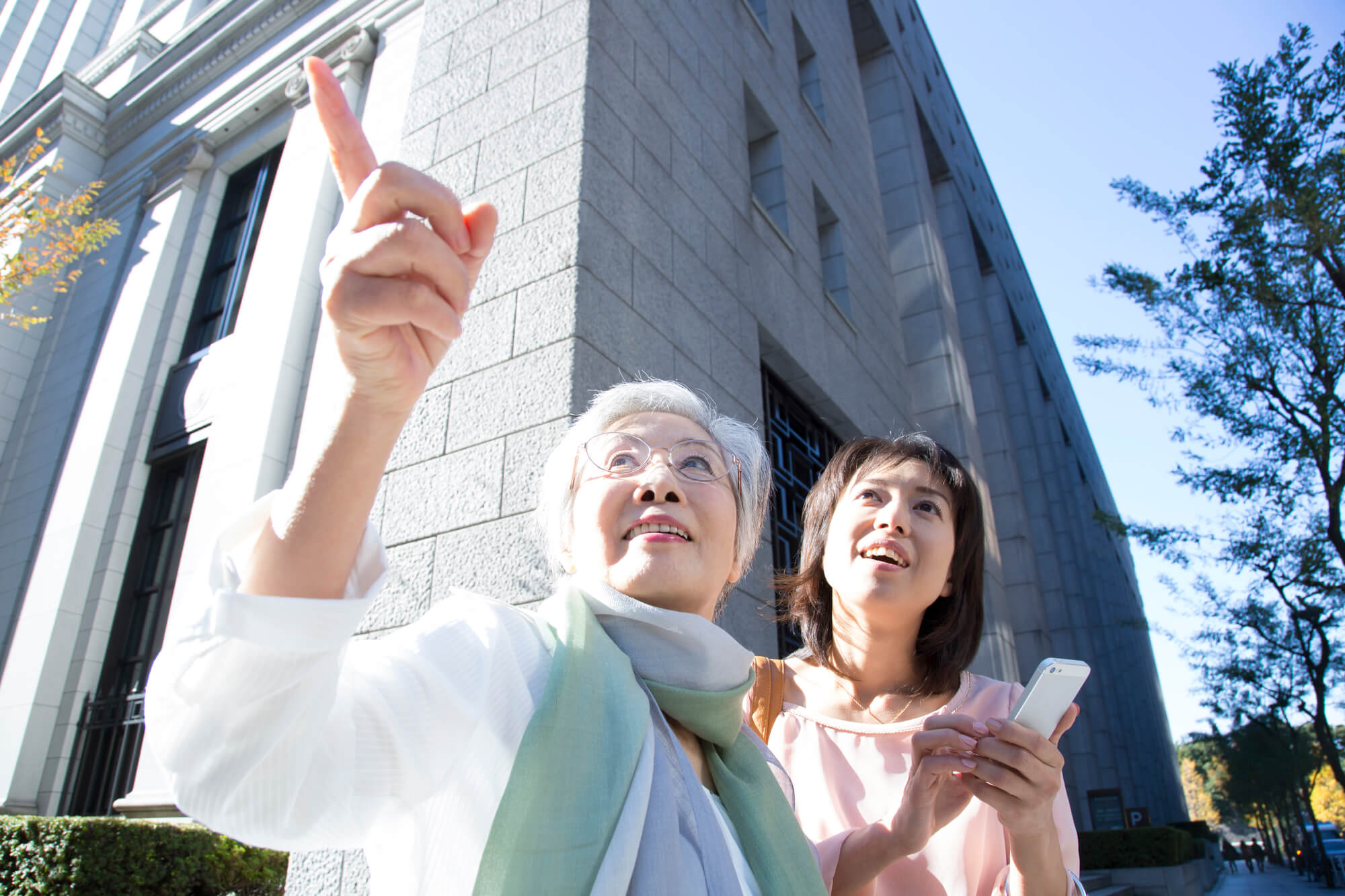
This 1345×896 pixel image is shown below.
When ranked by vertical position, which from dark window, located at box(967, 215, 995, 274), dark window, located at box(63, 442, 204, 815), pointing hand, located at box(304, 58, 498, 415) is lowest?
pointing hand, located at box(304, 58, 498, 415)

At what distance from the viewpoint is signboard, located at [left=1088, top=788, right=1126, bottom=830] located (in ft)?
48.9

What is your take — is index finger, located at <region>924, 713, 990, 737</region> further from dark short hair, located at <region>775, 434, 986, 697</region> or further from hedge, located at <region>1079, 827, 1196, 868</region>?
hedge, located at <region>1079, 827, 1196, 868</region>

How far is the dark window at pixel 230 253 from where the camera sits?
32.1 feet

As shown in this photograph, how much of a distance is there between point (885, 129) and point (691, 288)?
1106 cm

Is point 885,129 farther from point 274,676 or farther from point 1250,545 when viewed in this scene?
point 274,676

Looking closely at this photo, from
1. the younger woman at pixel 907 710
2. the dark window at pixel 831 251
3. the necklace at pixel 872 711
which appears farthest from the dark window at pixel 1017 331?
the necklace at pixel 872 711

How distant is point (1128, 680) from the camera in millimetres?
29141

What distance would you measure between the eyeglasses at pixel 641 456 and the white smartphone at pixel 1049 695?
0.84 meters

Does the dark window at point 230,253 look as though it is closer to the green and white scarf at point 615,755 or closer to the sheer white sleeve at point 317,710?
the green and white scarf at point 615,755

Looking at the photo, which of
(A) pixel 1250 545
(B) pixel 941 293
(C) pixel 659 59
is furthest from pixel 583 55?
(A) pixel 1250 545

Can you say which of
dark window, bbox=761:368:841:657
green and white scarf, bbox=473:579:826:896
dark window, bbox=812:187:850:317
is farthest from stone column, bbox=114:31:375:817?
green and white scarf, bbox=473:579:826:896

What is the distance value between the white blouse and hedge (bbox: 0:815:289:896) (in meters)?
5.13

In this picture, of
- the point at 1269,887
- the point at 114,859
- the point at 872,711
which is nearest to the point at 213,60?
the point at 114,859

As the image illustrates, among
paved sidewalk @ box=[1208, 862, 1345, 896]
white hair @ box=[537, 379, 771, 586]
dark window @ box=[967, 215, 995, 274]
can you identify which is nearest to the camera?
white hair @ box=[537, 379, 771, 586]
